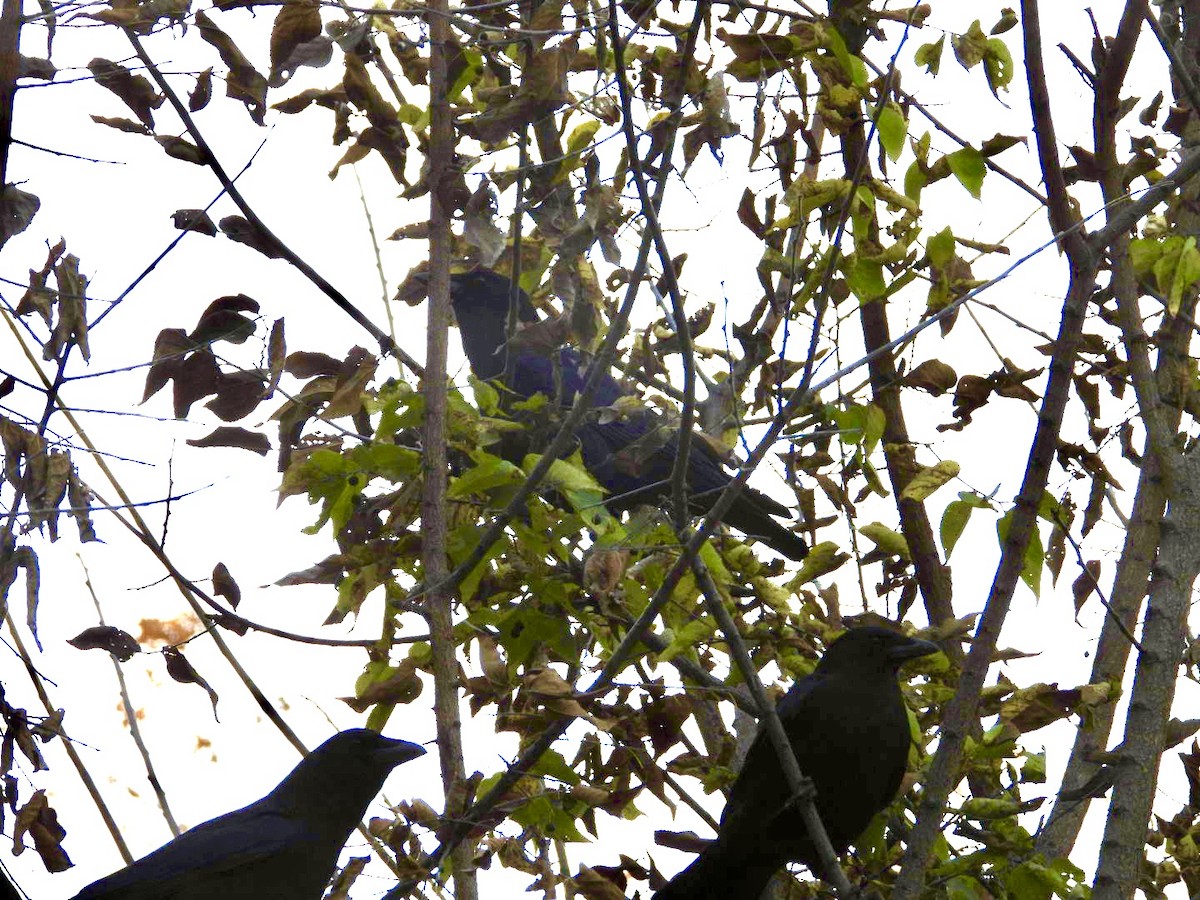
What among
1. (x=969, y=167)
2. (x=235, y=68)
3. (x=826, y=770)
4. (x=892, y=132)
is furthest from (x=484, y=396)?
(x=826, y=770)

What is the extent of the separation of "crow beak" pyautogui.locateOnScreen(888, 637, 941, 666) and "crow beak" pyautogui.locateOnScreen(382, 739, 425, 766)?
145 centimetres

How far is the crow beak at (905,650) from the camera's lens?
4213 mm

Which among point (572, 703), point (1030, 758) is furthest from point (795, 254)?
point (1030, 758)

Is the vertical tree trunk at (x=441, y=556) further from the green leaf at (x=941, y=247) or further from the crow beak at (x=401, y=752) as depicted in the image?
the green leaf at (x=941, y=247)

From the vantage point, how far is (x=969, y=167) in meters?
3.19

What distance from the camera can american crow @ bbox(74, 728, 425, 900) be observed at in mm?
4133

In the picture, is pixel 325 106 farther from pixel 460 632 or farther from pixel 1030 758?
pixel 1030 758

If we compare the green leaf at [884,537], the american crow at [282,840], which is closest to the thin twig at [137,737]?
the american crow at [282,840]

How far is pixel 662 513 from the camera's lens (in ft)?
11.4

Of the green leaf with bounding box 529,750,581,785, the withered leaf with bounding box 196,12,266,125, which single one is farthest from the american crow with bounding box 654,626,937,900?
the withered leaf with bounding box 196,12,266,125

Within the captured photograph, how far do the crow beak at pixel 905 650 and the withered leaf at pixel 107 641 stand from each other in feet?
7.03

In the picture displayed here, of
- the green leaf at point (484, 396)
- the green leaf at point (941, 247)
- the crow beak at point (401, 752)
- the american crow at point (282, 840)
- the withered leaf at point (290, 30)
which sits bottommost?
the american crow at point (282, 840)

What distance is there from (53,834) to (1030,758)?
7.80 ft

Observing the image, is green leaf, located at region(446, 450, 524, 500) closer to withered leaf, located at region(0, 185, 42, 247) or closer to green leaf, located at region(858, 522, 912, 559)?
green leaf, located at region(858, 522, 912, 559)
